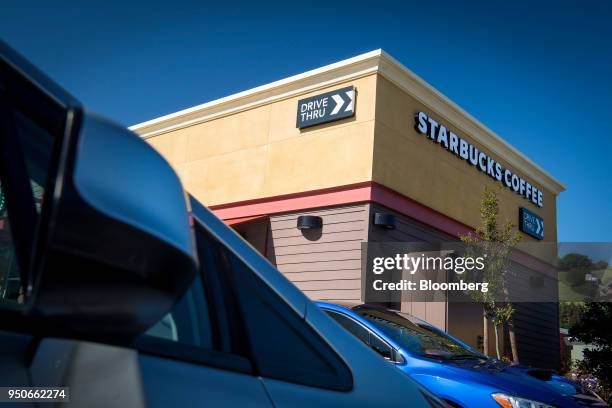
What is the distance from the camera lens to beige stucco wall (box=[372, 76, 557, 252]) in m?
11.5

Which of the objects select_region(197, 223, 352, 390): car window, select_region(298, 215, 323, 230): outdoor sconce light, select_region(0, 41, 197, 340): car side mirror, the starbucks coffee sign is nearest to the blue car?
select_region(197, 223, 352, 390): car window

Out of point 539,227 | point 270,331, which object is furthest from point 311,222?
point 270,331

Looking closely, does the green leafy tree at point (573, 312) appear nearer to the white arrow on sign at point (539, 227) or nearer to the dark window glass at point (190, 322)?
the white arrow on sign at point (539, 227)

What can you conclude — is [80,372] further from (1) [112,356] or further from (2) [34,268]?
(2) [34,268]

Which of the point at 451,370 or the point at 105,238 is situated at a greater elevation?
the point at 105,238

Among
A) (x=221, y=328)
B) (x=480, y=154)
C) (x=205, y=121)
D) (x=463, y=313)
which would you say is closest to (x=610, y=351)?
(x=463, y=313)

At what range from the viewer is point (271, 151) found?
41.4 feet

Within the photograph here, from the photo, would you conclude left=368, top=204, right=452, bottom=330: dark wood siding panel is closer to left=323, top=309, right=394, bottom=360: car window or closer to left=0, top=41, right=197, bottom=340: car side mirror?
left=323, top=309, right=394, bottom=360: car window

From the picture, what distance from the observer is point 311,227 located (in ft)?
38.0

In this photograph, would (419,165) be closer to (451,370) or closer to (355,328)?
(355,328)

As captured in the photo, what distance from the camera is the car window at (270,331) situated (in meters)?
1.37

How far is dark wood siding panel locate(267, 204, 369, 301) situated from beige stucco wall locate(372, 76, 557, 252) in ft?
3.55

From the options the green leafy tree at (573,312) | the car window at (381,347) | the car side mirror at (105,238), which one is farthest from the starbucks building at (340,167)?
the car side mirror at (105,238)

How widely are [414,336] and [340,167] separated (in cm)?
627
